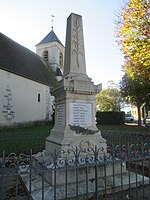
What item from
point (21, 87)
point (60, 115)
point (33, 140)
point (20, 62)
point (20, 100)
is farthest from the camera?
point (20, 62)

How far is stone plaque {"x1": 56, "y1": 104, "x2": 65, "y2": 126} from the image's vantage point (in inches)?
174

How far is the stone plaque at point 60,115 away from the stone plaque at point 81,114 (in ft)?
0.74

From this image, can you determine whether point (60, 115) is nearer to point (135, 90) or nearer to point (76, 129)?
point (76, 129)

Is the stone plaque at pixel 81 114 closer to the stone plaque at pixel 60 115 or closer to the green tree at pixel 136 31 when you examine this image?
the stone plaque at pixel 60 115

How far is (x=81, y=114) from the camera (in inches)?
175

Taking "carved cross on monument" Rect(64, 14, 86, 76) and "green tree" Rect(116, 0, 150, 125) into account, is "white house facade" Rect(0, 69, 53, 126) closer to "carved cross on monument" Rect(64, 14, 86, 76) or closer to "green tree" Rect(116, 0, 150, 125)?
"green tree" Rect(116, 0, 150, 125)

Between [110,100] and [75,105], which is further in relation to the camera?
[110,100]

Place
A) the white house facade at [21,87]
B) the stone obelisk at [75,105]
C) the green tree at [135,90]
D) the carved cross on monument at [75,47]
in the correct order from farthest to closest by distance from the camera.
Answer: the green tree at [135,90] < the white house facade at [21,87] < the carved cross on monument at [75,47] < the stone obelisk at [75,105]

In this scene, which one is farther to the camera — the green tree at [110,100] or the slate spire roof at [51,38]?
the green tree at [110,100]

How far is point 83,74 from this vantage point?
484 cm

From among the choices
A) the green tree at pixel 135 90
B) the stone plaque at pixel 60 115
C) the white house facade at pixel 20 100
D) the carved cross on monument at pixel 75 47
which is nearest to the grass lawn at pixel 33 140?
the stone plaque at pixel 60 115

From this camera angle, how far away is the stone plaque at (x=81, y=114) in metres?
4.33

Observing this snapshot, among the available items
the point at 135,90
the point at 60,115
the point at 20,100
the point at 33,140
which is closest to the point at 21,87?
the point at 20,100

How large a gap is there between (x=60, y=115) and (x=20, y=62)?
16244 mm
